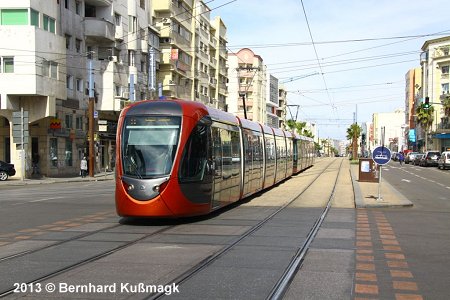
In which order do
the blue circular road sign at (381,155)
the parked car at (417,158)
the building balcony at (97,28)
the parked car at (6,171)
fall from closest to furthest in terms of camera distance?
the blue circular road sign at (381,155)
the parked car at (6,171)
the building balcony at (97,28)
the parked car at (417,158)

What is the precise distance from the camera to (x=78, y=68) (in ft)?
139

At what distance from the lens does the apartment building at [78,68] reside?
35.1m

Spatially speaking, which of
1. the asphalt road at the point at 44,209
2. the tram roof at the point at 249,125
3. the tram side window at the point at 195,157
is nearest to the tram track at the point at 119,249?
the tram side window at the point at 195,157

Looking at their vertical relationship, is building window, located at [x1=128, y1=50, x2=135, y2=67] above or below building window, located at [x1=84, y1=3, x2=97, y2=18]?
below

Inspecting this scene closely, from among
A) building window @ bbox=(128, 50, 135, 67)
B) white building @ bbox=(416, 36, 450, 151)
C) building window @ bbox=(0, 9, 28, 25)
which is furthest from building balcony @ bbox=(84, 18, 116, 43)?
white building @ bbox=(416, 36, 450, 151)

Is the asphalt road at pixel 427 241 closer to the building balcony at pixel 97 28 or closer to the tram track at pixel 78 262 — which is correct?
the tram track at pixel 78 262

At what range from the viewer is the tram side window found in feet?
41.2

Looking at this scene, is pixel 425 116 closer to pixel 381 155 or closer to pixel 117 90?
pixel 117 90

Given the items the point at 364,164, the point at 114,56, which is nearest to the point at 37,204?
the point at 364,164

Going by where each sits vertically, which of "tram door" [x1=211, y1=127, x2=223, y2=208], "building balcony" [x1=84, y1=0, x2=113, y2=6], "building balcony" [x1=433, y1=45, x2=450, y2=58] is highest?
"building balcony" [x1=433, y1=45, x2=450, y2=58]

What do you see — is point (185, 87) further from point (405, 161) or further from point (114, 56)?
point (405, 161)

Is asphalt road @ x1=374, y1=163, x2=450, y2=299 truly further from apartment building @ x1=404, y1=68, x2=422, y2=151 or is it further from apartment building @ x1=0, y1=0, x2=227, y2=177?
apartment building @ x1=404, y1=68, x2=422, y2=151

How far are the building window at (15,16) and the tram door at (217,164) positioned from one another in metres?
25.5

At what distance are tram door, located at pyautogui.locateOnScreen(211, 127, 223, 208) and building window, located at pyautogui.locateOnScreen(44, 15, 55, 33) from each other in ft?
87.2
